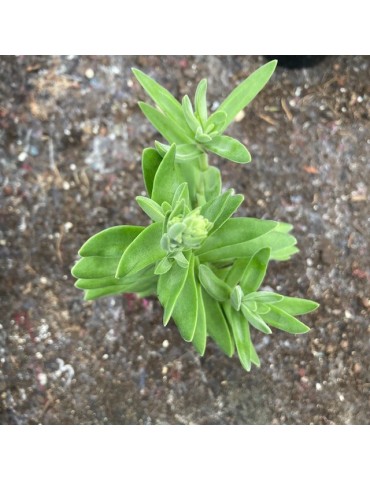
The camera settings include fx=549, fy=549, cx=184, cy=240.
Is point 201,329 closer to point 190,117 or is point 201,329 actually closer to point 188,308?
point 188,308

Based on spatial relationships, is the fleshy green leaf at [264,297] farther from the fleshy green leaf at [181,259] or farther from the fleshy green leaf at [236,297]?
the fleshy green leaf at [181,259]

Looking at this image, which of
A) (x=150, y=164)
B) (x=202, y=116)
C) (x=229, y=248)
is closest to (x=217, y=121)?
→ (x=202, y=116)

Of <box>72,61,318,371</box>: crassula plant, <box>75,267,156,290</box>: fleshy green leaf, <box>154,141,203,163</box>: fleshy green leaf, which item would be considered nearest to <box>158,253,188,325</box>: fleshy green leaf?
<box>72,61,318,371</box>: crassula plant

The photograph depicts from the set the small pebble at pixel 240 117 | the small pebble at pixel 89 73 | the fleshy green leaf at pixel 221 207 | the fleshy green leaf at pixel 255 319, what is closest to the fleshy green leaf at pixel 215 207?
the fleshy green leaf at pixel 221 207

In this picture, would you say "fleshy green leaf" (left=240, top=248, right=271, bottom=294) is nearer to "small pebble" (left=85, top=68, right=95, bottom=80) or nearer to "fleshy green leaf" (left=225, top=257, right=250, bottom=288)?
"fleshy green leaf" (left=225, top=257, right=250, bottom=288)

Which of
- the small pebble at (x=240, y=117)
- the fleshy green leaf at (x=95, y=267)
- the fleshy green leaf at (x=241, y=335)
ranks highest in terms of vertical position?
the small pebble at (x=240, y=117)

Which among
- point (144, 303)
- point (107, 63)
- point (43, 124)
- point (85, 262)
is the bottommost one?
point (144, 303)

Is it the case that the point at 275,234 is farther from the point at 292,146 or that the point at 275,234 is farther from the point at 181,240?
the point at 292,146

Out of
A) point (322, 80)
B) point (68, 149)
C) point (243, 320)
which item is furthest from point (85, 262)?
point (322, 80)
